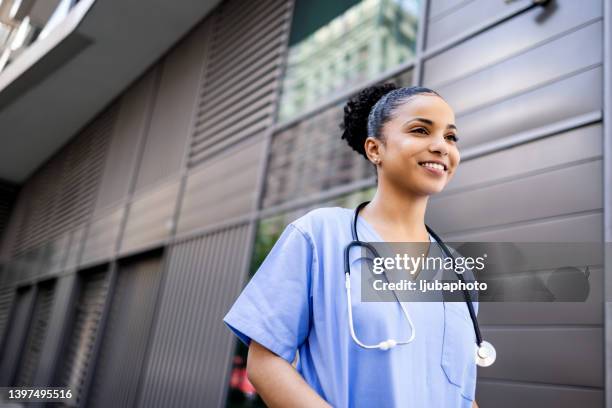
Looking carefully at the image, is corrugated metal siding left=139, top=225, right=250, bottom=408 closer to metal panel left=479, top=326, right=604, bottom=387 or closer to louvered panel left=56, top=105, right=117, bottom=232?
metal panel left=479, top=326, right=604, bottom=387

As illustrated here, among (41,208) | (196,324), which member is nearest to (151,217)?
(196,324)

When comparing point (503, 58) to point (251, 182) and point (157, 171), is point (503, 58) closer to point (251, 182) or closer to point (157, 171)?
point (251, 182)

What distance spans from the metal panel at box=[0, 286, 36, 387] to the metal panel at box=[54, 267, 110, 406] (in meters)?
2.11

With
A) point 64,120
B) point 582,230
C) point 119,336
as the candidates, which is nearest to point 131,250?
point 119,336

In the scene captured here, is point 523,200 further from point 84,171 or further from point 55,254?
point 55,254

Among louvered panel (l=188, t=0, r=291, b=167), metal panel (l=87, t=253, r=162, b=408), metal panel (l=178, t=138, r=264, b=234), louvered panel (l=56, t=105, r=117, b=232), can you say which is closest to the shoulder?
metal panel (l=178, t=138, r=264, b=234)

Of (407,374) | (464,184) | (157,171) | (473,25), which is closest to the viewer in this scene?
(407,374)

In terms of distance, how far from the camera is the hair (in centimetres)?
108

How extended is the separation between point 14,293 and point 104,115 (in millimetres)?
3664

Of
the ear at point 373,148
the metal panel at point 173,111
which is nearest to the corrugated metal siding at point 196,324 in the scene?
the metal panel at point 173,111

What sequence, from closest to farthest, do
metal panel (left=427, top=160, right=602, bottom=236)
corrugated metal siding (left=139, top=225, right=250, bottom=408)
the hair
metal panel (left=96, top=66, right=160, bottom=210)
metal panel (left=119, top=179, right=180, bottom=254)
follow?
the hair < metal panel (left=427, top=160, right=602, bottom=236) < corrugated metal siding (left=139, top=225, right=250, bottom=408) < metal panel (left=119, top=179, right=180, bottom=254) < metal panel (left=96, top=66, right=160, bottom=210)

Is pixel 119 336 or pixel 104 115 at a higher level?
pixel 104 115

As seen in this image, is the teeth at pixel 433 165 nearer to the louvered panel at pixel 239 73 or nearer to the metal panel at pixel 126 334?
the louvered panel at pixel 239 73

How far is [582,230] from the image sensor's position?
6.70 feet
